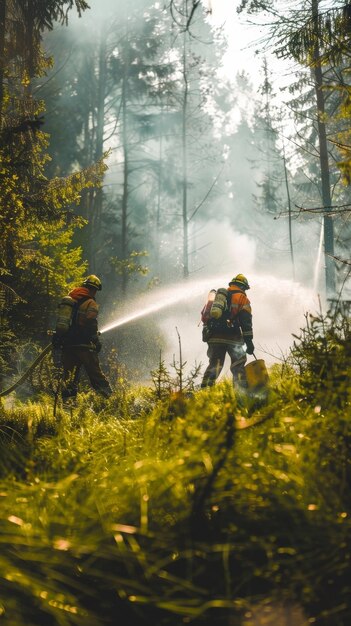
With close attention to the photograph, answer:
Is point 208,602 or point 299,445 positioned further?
point 299,445

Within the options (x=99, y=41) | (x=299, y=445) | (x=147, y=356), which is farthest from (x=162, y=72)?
(x=299, y=445)

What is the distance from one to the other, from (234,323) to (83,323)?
236 cm

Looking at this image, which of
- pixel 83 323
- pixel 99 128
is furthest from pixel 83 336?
pixel 99 128

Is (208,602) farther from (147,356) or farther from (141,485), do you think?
(147,356)


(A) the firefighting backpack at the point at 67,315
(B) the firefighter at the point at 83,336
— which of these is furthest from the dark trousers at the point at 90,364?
(A) the firefighting backpack at the point at 67,315

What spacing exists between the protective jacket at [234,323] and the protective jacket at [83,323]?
182cm

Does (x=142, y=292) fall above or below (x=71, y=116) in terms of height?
below

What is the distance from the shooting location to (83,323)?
8.18 metres

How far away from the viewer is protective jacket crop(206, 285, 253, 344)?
837 centimetres

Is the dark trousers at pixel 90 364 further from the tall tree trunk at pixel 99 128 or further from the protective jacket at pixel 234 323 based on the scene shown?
the tall tree trunk at pixel 99 128

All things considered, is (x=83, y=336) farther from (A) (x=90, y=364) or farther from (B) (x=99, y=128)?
(B) (x=99, y=128)

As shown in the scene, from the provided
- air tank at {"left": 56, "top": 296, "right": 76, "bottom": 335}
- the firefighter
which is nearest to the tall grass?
air tank at {"left": 56, "top": 296, "right": 76, "bottom": 335}

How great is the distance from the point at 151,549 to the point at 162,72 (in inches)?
1033

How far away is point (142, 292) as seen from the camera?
23031 millimetres
